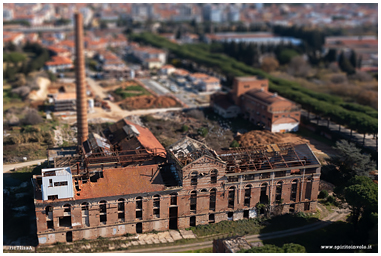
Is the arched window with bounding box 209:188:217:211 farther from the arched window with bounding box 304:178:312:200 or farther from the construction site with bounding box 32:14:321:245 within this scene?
the arched window with bounding box 304:178:312:200

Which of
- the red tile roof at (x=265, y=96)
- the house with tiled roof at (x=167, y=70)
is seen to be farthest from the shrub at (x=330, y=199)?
the house with tiled roof at (x=167, y=70)

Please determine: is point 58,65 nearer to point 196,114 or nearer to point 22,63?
point 22,63

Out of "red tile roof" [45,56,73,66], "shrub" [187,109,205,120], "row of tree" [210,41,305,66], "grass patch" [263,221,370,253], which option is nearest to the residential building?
"shrub" [187,109,205,120]

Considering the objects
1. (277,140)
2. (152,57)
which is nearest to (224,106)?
(277,140)

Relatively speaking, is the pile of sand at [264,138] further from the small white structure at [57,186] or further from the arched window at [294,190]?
the small white structure at [57,186]

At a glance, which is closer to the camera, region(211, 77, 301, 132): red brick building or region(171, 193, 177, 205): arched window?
region(171, 193, 177, 205): arched window

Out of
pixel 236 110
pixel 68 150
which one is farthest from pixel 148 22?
pixel 68 150

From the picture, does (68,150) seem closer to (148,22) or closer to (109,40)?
(109,40)
